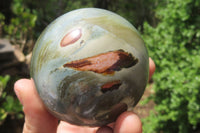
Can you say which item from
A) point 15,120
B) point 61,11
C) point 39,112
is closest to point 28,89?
point 39,112

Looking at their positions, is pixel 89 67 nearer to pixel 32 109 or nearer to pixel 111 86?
pixel 111 86

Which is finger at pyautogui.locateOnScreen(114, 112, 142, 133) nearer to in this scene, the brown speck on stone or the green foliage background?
the brown speck on stone

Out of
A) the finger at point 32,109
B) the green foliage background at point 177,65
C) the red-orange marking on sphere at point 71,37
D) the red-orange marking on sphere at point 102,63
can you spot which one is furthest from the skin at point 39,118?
the green foliage background at point 177,65

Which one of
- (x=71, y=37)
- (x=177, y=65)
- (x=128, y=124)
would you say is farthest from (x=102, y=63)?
(x=177, y=65)

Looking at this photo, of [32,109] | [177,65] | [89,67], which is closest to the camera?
[89,67]

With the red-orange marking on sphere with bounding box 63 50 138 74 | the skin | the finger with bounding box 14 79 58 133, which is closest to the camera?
the red-orange marking on sphere with bounding box 63 50 138 74

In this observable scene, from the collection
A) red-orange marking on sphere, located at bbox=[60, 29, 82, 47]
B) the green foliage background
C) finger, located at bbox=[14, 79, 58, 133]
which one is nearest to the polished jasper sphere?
red-orange marking on sphere, located at bbox=[60, 29, 82, 47]

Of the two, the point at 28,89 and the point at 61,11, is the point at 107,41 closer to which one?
the point at 28,89

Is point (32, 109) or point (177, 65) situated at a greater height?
point (32, 109)
